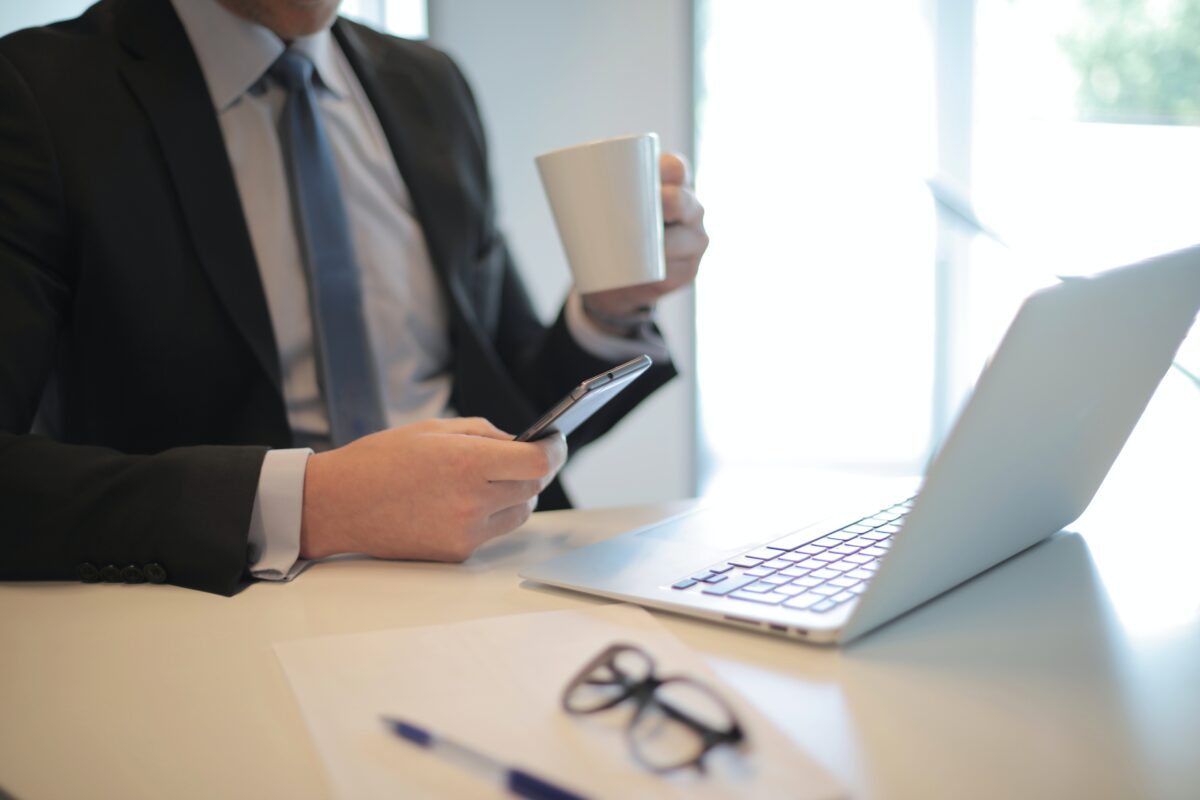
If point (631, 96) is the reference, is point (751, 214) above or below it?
below

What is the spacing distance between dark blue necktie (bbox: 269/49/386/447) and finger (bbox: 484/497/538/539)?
396 millimetres

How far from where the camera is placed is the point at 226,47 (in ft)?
3.34

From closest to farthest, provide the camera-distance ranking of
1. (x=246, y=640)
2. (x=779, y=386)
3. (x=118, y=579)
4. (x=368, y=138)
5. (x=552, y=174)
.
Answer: (x=246, y=640) < (x=118, y=579) < (x=552, y=174) < (x=368, y=138) < (x=779, y=386)

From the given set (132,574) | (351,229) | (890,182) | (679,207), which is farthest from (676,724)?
(890,182)

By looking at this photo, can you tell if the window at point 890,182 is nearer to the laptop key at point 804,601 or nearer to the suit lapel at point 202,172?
the suit lapel at point 202,172

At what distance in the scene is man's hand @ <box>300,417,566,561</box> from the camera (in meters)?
0.68

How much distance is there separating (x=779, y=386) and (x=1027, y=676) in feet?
8.55

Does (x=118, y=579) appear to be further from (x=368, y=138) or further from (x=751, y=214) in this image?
(x=751, y=214)

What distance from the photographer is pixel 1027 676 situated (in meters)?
0.47

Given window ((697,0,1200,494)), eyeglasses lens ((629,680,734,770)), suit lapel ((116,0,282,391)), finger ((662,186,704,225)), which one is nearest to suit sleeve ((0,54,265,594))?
suit lapel ((116,0,282,391))

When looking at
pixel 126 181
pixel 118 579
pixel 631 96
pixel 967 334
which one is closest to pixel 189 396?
pixel 126 181

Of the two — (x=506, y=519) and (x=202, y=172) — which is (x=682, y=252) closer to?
(x=506, y=519)

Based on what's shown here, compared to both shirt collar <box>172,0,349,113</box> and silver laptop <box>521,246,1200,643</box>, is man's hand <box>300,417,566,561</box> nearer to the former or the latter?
silver laptop <box>521,246,1200,643</box>

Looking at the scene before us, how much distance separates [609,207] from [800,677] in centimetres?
48
